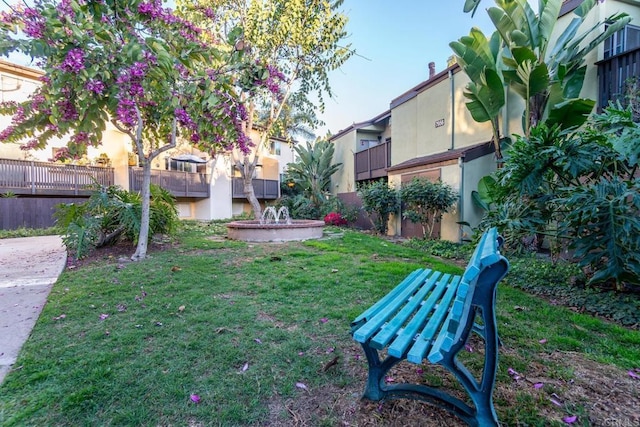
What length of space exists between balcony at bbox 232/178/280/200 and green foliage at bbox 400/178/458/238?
12.5 meters

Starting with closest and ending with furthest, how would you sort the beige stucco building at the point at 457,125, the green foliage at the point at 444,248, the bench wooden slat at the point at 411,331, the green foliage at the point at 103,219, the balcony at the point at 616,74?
the bench wooden slat at the point at 411,331, the balcony at the point at 616,74, the green foliage at the point at 103,219, the beige stucco building at the point at 457,125, the green foliage at the point at 444,248

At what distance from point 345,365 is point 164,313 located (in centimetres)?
225

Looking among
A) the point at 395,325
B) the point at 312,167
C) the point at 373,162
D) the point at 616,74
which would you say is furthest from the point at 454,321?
the point at 312,167

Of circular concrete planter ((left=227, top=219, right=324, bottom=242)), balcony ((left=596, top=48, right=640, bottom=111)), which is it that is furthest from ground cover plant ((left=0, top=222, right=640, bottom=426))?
balcony ((left=596, top=48, right=640, bottom=111))

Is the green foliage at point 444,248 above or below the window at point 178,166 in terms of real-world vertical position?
below

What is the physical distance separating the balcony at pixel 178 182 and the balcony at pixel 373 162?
8.98m

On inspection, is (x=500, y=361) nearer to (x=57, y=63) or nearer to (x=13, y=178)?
(x=57, y=63)

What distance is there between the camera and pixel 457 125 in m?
Answer: 10.2

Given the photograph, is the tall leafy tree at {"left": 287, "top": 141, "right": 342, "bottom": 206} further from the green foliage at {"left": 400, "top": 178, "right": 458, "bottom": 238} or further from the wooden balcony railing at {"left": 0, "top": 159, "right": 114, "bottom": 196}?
the wooden balcony railing at {"left": 0, "top": 159, "right": 114, "bottom": 196}

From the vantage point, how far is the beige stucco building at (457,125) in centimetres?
702

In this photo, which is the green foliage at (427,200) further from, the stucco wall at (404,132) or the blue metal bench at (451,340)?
the blue metal bench at (451,340)

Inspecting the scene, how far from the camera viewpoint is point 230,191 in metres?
19.6

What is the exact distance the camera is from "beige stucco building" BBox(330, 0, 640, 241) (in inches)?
277

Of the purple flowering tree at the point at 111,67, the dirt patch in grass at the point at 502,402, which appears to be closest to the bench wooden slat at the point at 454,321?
the dirt patch in grass at the point at 502,402
